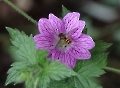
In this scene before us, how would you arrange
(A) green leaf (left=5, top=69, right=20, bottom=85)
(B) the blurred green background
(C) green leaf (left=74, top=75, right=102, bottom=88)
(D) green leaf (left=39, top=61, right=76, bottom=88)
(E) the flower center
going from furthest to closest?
1. (B) the blurred green background
2. (E) the flower center
3. (C) green leaf (left=74, top=75, right=102, bottom=88)
4. (A) green leaf (left=5, top=69, right=20, bottom=85)
5. (D) green leaf (left=39, top=61, right=76, bottom=88)

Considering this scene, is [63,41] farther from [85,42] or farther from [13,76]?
[13,76]

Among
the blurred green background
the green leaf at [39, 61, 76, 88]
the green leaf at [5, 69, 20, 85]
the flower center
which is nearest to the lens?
the green leaf at [39, 61, 76, 88]

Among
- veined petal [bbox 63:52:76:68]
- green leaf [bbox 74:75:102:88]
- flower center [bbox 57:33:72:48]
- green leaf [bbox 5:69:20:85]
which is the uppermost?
flower center [bbox 57:33:72:48]

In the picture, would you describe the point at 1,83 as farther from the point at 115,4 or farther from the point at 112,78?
the point at 115,4

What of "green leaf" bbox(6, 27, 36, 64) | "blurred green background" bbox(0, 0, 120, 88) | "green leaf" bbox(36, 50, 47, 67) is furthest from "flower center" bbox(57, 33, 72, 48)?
"blurred green background" bbox(0, 0, 120, 88)

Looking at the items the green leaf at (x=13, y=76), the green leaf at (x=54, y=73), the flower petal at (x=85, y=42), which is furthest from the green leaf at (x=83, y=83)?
the green leaf at (x=13, y=76)

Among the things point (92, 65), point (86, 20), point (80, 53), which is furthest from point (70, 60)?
point (86, 20)

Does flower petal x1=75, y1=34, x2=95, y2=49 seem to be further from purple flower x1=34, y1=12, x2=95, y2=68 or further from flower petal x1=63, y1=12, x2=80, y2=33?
flower petal x1=63, y1=12, x2=80, y2=33
